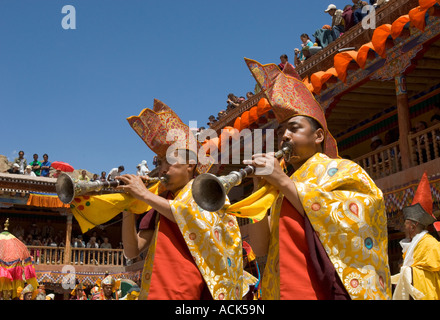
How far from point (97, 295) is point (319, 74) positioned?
6.12 m

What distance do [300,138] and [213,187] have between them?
666mm

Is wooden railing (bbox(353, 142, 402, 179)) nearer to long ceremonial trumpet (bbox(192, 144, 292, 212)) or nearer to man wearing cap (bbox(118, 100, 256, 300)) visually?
man wearing cap (bbox(118, 100, 256, 300))

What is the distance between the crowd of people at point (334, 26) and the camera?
423 inches

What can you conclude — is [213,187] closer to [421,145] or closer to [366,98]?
[421,145]

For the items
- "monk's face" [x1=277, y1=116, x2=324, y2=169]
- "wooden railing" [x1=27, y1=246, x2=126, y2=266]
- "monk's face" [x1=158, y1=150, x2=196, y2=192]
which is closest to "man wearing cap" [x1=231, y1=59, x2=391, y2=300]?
"monk's face" [x1=277, y1=116, x2=324, y2=169]

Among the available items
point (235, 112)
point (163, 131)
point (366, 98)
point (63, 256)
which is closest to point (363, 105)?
point (366, 98)

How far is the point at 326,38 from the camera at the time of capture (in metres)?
11.9

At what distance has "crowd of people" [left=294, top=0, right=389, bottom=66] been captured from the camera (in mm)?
10742

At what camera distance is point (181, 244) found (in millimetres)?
3502

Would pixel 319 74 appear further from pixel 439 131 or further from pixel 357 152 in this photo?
pixel 357 152

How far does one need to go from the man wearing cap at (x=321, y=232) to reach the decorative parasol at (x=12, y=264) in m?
8.91

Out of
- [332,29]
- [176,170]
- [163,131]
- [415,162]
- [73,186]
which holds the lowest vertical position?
[73,186]

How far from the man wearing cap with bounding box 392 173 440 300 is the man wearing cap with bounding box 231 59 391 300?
2257mm
